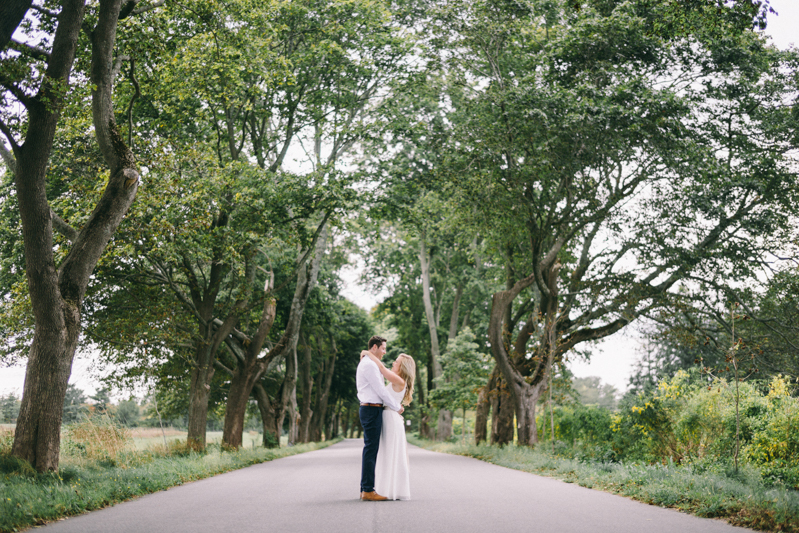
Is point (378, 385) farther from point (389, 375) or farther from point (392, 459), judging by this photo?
point (392, 459)

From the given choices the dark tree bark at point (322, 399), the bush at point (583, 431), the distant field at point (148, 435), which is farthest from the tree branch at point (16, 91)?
A: the dark tree bark at point (322, 399)

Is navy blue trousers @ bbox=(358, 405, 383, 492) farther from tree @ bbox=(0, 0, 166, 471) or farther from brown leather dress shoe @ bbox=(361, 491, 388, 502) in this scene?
tree @ bbox=(0, 0, 166, 471)

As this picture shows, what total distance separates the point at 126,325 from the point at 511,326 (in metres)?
13.3

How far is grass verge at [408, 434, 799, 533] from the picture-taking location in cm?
584

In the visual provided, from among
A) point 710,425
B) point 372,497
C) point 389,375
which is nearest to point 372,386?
point 389,375

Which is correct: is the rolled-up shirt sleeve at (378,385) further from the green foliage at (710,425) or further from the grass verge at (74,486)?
the green foliage at (710,425)

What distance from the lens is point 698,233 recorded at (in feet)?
55.1

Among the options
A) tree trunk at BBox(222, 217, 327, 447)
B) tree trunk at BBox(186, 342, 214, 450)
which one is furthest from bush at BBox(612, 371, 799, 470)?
tree trunk at BBox(186, 342, 214, 450)

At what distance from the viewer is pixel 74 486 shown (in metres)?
7.58

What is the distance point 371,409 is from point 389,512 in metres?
1.48

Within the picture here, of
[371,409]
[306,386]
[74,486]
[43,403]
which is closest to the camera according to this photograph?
Answer: [74,486]

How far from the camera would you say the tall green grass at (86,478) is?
6.29 metres

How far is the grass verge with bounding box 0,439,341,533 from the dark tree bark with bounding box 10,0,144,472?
2.00ft

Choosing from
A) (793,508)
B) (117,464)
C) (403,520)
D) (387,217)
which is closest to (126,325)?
(117,464)
